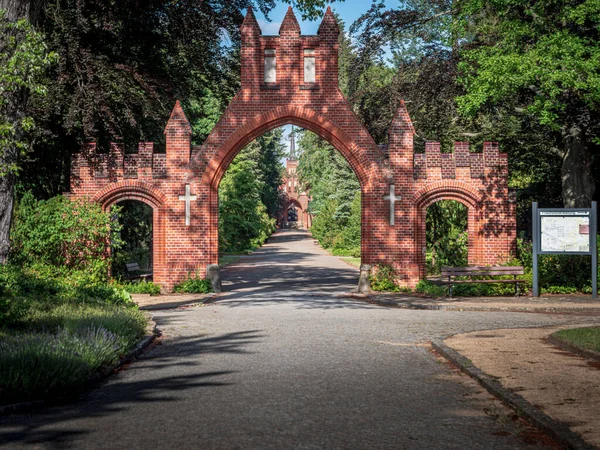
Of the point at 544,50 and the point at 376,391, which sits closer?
the point at 376,391

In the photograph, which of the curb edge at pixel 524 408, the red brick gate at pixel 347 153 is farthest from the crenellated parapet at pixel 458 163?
the curb edge at pixel 524 408

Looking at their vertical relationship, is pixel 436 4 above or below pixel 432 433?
above

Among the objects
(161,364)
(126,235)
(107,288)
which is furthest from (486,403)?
(126,235)

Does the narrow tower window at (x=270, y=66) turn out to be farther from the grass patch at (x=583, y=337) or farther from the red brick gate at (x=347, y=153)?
the grass patch at (x=583, y=337)

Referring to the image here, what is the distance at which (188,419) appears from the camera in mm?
6012

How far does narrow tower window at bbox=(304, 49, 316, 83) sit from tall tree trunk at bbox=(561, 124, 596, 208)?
8.09 metres

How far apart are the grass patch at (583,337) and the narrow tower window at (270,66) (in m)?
12.6

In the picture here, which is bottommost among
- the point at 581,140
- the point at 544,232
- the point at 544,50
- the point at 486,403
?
the point at 486,403

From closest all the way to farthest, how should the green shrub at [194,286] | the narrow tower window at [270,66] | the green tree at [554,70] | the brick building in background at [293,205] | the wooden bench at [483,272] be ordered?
1. the green tree at [554,70]
2. the wooden bench at [483,272]
3. the green shrub at [194,286]
4. the narrow tower window at [270,66]
5. the brick building in background at [293,205]

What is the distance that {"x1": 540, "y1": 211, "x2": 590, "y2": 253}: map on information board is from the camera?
18.0m

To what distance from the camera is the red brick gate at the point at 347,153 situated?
20156 millimetres

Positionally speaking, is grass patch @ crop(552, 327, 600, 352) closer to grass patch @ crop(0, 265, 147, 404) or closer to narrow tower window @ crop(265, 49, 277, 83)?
grass patch @ crop(0, 265, 147, 404)

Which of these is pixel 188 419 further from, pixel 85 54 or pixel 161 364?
pixel 85 54

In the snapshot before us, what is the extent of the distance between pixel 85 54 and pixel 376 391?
14.9 metres
